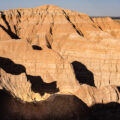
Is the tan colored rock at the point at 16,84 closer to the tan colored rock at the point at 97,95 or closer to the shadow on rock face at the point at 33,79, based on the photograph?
the shadow on rock face at the point at 33,79

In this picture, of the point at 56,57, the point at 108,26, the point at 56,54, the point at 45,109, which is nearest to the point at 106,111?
the point at 45,109

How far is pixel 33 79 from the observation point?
23.6 m

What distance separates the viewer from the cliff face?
2212cm

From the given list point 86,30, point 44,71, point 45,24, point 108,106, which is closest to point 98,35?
point 86,30

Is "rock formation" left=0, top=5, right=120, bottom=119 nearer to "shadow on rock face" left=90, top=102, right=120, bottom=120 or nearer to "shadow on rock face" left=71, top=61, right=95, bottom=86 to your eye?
"shadow on rock face" left=71, top=61, right=95, bottom=86

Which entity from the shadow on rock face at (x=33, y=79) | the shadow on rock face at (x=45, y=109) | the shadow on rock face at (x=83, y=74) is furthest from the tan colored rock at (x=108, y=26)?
the shadow on rock face at (x=45, y=109)

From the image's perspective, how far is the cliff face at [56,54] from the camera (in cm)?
2212

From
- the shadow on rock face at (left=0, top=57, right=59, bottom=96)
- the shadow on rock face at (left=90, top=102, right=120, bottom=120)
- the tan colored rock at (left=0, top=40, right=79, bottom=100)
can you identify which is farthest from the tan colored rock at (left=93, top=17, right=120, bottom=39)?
the shadow on rock face at (left=90, top=102, right=120, bottom=120)

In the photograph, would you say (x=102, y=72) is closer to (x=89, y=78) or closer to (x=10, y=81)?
(x=89, y=78)

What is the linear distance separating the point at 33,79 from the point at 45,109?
293 inches

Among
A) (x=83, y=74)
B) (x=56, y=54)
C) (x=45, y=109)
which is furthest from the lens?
(x=83, y=74)

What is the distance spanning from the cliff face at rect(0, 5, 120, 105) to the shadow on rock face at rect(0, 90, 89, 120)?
885mm

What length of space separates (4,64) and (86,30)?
31321 mm

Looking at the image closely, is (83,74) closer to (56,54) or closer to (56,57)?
(56,54)
